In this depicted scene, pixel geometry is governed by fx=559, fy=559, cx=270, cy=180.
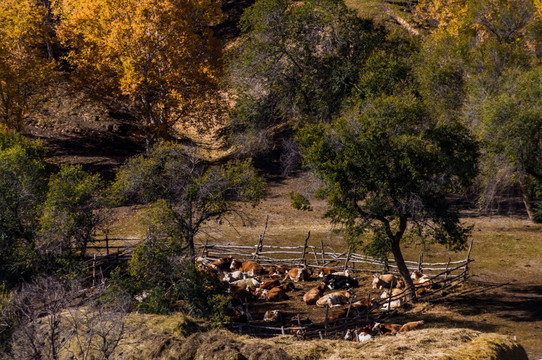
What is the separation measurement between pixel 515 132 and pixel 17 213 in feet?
71.2

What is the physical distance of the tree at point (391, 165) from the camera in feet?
64.8

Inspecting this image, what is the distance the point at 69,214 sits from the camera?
1961 cm

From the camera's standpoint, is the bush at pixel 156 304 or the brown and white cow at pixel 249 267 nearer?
the bush at pixel 156 304

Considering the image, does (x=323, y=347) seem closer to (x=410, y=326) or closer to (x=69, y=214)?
(x=410, y=326)

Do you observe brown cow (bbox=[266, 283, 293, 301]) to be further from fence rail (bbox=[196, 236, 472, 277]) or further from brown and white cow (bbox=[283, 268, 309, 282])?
fence rail (bbox=[196, 236, 472, 277])

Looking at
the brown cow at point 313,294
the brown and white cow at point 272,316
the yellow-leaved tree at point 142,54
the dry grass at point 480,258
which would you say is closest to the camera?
the brown and white cow at point 272,316

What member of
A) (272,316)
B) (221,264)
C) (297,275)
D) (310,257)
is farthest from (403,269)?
(221,264)

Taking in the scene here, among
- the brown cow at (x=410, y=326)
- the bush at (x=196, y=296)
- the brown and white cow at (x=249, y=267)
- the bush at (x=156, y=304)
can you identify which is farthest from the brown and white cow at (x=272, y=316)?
the brown and white cow at (x=249, y=267)

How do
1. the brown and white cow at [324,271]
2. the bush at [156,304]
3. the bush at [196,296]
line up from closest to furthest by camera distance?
the bush at [156,304] < the bush at [196,296] < the brown and white cow at [324,271]

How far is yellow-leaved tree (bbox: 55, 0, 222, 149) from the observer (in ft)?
112

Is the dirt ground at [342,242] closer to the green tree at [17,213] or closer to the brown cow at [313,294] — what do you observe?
the brown cow at [313,294]

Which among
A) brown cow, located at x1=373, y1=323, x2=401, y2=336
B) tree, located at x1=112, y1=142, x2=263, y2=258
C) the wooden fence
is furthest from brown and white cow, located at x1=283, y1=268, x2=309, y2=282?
brown cow, located at x1=373, y1=323, x2=401, y2=336

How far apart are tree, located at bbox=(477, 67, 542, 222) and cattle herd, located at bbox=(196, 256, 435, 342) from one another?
734cm

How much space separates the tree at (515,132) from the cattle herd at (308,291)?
734 cm
